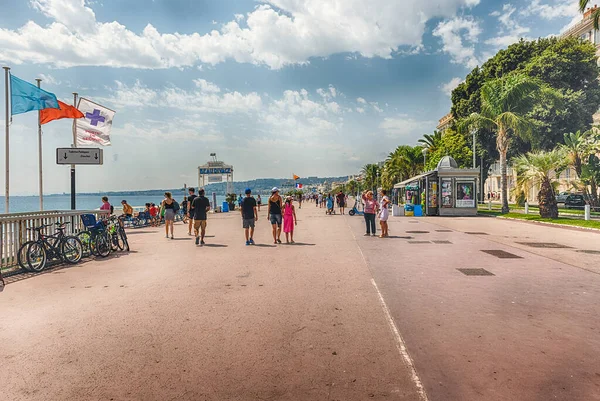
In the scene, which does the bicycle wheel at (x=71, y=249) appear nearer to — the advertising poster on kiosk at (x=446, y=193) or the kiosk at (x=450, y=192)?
the kiosk at (x=450, y=192)

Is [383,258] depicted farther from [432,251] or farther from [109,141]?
[109,141]

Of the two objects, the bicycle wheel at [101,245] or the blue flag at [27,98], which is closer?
the bicycle wheel at [101,245]

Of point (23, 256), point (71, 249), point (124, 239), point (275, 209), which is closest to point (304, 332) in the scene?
point (23, 256)

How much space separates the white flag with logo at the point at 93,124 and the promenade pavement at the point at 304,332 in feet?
33.6

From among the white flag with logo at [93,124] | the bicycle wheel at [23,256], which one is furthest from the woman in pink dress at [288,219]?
the white flag with logo at [93,124]

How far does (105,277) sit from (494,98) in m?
30.4

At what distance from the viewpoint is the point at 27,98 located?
14805 millimetres

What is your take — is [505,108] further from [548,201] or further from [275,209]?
[275,209]

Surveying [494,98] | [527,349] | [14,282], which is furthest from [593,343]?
[494,98]

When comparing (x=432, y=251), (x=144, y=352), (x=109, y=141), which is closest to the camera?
(x=144, y=352)

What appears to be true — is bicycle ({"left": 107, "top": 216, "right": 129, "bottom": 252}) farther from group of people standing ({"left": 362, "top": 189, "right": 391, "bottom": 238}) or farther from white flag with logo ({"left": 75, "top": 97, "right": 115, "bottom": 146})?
group of people standing ({"left": 362, "top": 189, "right": 391, "bottom": 238})

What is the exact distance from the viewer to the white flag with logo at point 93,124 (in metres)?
18.1

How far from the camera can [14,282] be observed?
27.9 feet

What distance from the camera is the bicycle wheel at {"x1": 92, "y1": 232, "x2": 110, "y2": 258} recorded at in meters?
11.7
